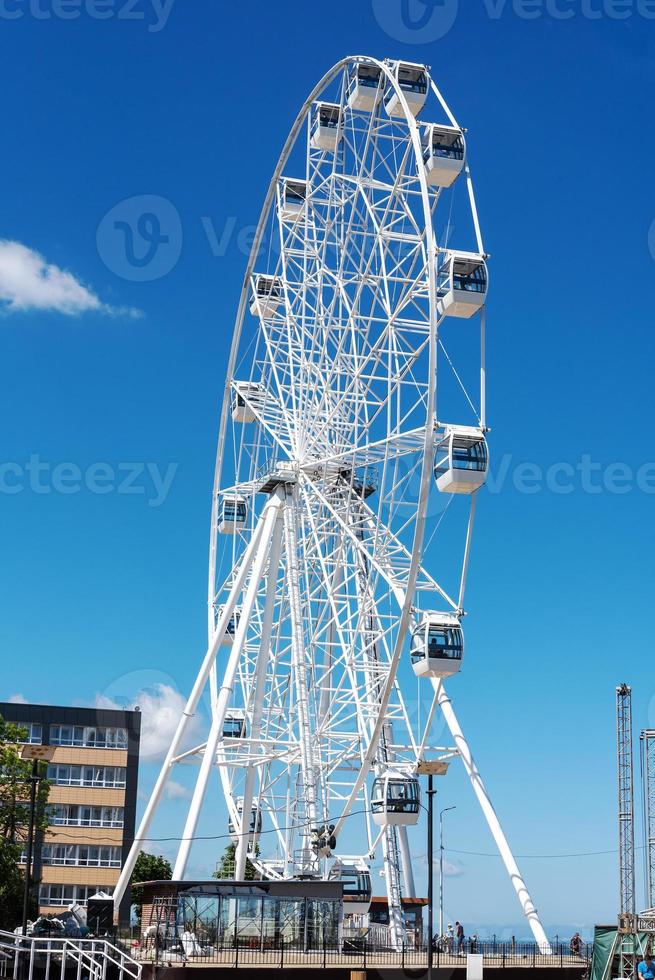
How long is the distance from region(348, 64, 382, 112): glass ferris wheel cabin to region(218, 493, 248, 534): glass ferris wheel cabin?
17.5 metres

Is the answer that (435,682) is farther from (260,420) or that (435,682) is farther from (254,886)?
(260,420)

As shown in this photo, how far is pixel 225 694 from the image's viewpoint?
4581 centimetres

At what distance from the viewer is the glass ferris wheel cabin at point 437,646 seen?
132ft

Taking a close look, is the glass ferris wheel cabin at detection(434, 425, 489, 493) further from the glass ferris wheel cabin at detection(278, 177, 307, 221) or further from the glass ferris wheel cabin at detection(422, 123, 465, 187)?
the glass ferris wheel cabin at detection(278, 177, 307, 221)

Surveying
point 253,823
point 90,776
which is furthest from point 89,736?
point 253,823

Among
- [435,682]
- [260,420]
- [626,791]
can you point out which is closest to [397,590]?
[435,682]

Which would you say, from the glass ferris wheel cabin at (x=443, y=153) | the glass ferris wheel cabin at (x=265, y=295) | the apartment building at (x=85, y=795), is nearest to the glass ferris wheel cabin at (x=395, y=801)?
the glass ferris wheel cabin at (x=443, y=153)

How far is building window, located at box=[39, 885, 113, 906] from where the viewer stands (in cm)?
7700

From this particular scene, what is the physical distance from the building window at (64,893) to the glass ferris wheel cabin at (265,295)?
40341 millimetres

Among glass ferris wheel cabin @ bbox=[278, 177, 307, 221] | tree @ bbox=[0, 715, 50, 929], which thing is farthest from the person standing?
glass ferris wheel cabin @ bbox=[278, 177, 307, 221]

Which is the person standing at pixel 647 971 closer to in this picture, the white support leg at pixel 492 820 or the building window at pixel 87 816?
the white support leg at pixel 492 820

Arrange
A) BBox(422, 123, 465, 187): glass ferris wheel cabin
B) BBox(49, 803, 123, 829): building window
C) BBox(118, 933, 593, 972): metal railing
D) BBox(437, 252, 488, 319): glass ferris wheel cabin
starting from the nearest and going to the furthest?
BBox(118, 933, 593, 972): metal railing → BBox(437, 252, 488, 319): glass ferris wheel cabin → BBox(422, 123, 465, 187): glass ferris wheel cabin → BBox(49, 803, 123, 829): building window

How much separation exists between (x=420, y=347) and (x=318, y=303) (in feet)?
26.7

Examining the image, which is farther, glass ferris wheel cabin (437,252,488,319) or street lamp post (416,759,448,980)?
glass ferris wheel cabin (437,252,488,319)
